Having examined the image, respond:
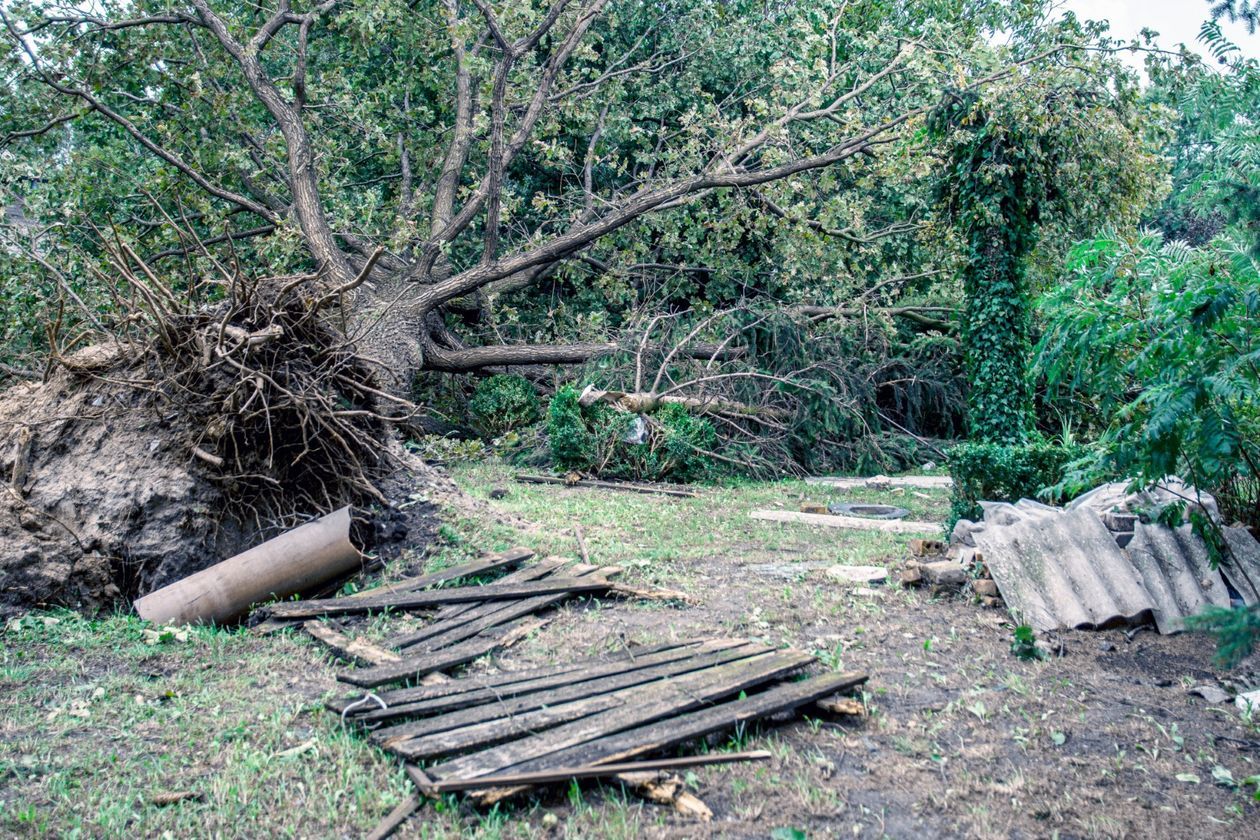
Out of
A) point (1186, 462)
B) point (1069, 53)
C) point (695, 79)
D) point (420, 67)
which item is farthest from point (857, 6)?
point (1186, 462)

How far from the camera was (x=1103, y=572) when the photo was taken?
5434mm

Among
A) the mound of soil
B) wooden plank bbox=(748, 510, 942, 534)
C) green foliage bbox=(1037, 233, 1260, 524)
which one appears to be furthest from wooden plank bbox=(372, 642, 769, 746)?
wooden plank bbox=(748, 510, 942, 534)

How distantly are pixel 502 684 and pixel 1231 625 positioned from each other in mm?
2840

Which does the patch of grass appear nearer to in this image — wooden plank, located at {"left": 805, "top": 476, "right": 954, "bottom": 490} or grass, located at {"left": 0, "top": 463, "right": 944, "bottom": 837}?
grass, located at {"left": 0, "top": 463, "right": 944, "bottom": 837}

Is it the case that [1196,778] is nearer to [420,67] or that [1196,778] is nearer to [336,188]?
[336,188]

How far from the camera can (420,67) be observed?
15055mm

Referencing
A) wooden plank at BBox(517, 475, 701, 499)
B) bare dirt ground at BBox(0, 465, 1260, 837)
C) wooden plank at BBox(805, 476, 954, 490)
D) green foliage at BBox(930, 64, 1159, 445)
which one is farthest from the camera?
wooden plank at BBox(805, 476, 954, 490)

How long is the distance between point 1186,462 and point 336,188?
41.5ft

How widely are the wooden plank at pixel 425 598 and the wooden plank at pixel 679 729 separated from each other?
76.8 inches

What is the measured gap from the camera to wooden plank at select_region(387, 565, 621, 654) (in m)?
4.72

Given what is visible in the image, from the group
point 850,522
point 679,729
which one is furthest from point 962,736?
point 850,522

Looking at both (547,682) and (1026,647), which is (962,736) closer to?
(1026,647)

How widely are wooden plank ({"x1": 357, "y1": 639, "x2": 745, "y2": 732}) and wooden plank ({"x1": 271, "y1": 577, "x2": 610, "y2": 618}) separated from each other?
1.32 meters

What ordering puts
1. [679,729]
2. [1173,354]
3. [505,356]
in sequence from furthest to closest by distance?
[505,356] → [1173,354] → [679,729]
